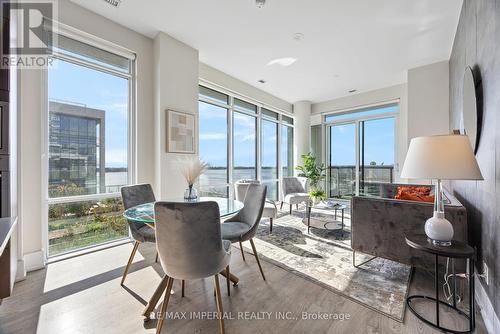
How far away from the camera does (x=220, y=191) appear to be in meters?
4.52

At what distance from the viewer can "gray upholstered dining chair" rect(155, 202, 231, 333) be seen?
52.6 inches

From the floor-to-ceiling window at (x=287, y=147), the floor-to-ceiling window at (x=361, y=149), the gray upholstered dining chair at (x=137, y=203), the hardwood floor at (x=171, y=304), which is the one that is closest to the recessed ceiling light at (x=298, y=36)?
the gray upholstered dining chair at (x=137, y=203)

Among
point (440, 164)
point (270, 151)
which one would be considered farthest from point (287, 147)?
point (440, 164)

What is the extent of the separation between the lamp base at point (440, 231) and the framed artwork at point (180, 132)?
308cm

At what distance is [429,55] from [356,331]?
4.42 m

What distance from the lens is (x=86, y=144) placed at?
9.11 ft

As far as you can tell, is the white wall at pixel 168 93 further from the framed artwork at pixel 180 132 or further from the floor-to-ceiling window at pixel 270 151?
the floor-to-ceiling window at pixel 270 151

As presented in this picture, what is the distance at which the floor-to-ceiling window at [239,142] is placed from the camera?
4.28 metres

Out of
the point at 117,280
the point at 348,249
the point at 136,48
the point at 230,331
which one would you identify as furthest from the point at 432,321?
the point at 136,48

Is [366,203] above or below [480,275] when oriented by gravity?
above

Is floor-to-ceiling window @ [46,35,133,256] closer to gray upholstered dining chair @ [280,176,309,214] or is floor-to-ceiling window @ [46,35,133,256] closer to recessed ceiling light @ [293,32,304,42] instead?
recessed ceiling light @ [293,32,304,42]

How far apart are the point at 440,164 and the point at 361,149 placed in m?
4.72

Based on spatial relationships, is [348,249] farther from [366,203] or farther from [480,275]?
[480,275]

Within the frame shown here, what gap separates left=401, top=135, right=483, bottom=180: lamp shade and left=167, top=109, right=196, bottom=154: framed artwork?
290 centimetres
